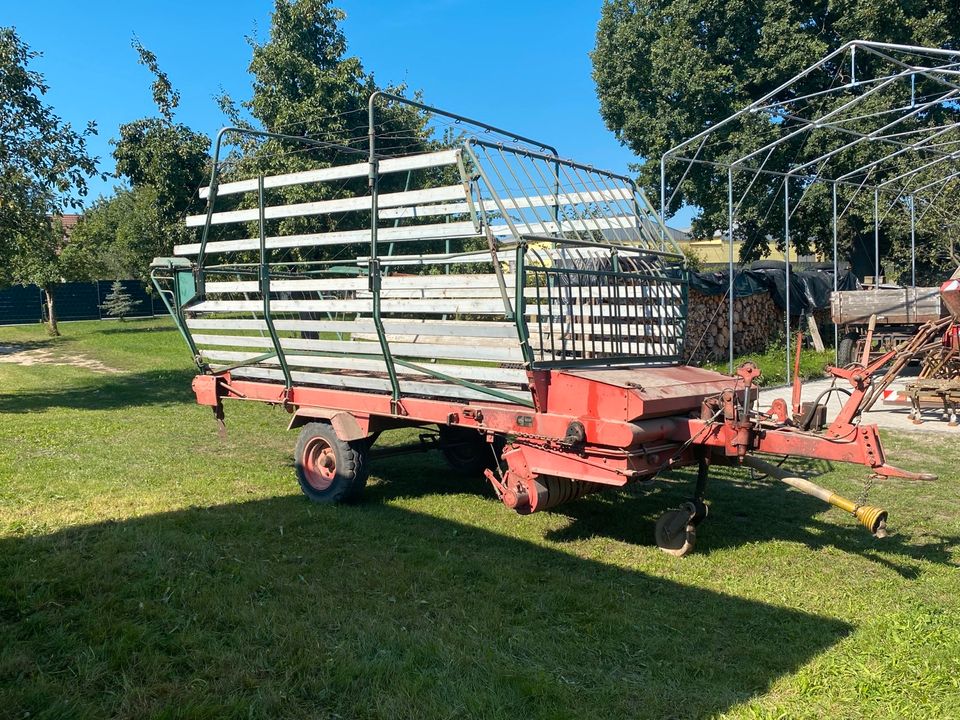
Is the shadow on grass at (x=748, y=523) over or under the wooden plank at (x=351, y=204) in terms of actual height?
under

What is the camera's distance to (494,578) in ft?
16.7

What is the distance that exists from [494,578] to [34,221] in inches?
425

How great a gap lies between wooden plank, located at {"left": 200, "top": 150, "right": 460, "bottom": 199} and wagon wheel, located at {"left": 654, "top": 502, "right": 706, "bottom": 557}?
114 inches

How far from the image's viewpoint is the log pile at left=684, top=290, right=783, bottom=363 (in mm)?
16703

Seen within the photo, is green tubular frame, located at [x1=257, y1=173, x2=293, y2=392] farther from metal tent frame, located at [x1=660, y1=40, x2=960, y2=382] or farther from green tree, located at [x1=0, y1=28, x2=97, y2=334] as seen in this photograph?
metal tent frame, located at [x1=660, y1=40, x2=960, y2=382]

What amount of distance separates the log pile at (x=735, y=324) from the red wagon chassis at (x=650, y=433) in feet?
35.2

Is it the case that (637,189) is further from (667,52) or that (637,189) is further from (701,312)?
(667,52)

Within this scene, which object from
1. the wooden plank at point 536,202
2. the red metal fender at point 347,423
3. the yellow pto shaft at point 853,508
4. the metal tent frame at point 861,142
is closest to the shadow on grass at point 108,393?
the red metal fender at point 347,423

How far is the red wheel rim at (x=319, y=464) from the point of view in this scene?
6.84 metres

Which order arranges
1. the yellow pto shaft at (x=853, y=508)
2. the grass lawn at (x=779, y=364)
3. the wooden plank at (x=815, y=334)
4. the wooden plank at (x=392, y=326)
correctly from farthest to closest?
the wooden plank at (x=815, y=334) < the grass lawn at (x=779, y=364) < the wooden plank at (x=392, y=326) < the yellow pto shaft at (x=853, y=508)

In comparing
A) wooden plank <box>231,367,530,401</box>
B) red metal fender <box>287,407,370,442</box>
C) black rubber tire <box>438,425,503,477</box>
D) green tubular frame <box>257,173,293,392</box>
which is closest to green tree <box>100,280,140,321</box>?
wooden plank <box>231,367,530,401</box>

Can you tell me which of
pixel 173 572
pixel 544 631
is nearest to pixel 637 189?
pixel 544 631

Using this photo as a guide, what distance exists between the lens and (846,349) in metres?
15.3

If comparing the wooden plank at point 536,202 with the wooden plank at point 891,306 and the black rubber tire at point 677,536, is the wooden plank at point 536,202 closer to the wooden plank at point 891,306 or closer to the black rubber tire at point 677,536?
the black rubber tire at point 677,536
